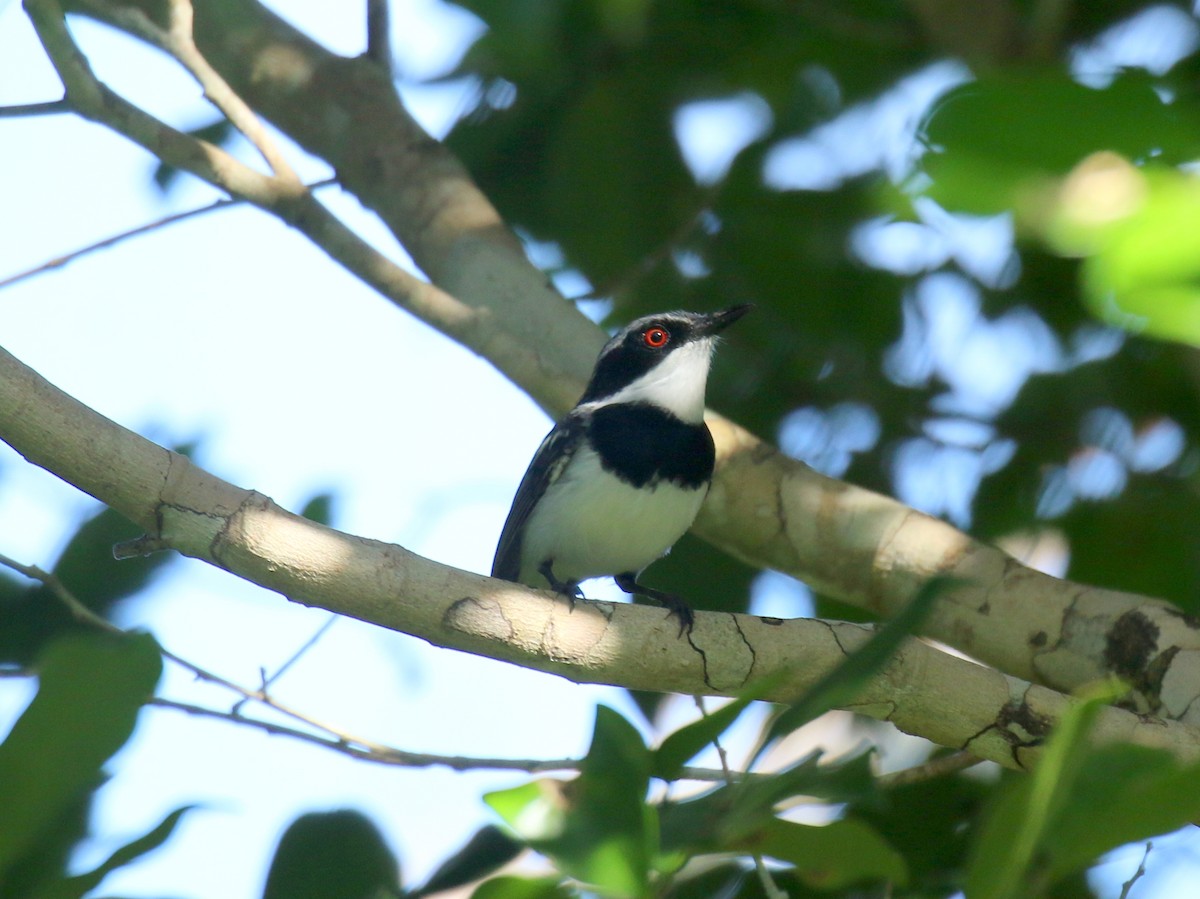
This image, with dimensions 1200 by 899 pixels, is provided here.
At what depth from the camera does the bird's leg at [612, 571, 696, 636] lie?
9.97 feet

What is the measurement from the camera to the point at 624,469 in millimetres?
4758

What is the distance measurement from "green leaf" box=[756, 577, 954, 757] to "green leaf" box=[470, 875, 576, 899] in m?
0.36

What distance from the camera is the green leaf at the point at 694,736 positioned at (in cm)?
166

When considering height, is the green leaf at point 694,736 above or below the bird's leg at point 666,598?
below

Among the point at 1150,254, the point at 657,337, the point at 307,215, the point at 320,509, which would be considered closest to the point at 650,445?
the point at 657,337

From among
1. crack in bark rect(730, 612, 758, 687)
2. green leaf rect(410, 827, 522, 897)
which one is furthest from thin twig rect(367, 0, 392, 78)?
green leaf rect(410, 827, 522, 897)

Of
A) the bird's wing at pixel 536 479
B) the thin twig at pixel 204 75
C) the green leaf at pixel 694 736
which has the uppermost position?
the thin twig at pixel 204 75

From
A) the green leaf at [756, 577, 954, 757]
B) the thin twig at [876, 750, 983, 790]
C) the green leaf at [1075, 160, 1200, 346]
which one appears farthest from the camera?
the thin twig at [876, 750, 983, 790]

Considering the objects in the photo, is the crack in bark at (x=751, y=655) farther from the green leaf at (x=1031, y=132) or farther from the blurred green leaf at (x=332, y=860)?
the green leaf at (x=1031, y=132)

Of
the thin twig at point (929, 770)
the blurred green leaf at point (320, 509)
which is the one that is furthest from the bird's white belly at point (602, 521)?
the thin twig at point (929, 770)

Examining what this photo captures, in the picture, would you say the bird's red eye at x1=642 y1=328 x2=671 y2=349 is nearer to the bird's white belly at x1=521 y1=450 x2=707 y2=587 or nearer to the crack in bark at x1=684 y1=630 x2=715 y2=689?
the bird's white belly at x1=521 y1=450 x2=707 y2=587

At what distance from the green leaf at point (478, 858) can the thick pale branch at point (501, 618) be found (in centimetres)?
43

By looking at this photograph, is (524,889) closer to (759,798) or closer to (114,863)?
(759,798)

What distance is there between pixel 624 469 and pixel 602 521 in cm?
22
